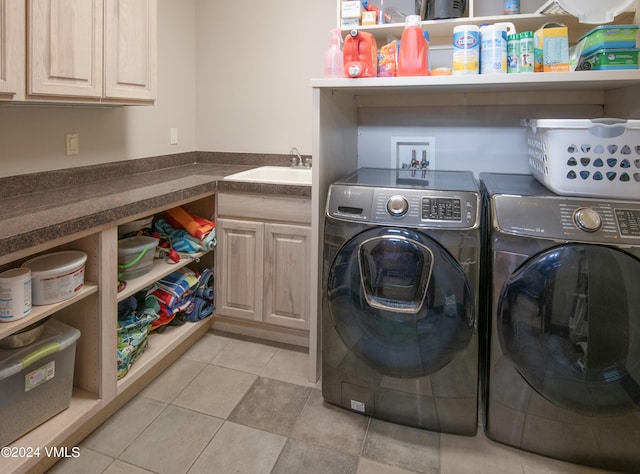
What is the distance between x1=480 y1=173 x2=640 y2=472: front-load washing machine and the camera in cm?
134

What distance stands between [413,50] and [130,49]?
1223mm

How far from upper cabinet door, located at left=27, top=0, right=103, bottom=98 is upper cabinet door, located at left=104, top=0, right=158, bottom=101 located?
5 centimetres

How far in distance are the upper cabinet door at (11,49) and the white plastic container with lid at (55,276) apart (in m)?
0.55

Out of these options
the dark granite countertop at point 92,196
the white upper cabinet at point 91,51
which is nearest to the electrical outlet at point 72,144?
the dark granite countertop at point 92,196

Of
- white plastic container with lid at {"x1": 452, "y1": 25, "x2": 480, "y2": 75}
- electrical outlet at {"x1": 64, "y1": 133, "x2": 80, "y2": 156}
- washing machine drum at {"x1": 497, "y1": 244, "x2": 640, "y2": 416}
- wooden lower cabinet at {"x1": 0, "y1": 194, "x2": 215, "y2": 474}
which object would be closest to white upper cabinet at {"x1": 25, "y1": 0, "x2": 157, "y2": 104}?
electrical outlet at {"x1": 64, "y1": 133, "x2": 80, "y2": 156}

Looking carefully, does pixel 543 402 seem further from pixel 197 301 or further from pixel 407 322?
pixel 197 301

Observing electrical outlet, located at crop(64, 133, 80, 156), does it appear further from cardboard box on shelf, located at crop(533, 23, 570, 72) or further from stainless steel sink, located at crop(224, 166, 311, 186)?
cardboard box on shelf, located at crop(533, 23, 570, 72)

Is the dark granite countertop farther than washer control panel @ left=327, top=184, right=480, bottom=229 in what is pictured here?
No

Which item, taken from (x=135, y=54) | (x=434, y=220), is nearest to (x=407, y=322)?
(x=434, y=220)

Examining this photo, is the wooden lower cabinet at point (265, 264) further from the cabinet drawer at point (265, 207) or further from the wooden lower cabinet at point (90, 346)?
the wooden lower cabinet at point (90, 346)

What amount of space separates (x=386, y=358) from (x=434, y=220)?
54 cm

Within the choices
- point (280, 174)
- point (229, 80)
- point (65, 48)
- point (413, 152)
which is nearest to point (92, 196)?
point (65, 48)

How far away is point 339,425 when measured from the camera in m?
1.69

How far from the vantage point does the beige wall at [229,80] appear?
2.51 m
